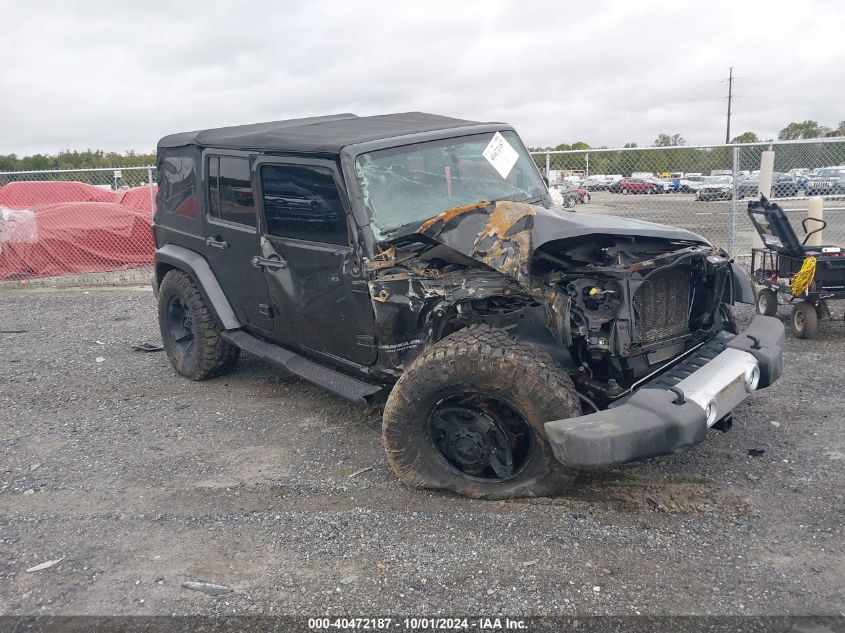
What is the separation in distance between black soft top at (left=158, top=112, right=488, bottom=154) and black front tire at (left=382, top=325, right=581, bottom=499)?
152cm

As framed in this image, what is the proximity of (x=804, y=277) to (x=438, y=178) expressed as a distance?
4003 mm

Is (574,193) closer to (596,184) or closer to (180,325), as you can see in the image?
(596,184)

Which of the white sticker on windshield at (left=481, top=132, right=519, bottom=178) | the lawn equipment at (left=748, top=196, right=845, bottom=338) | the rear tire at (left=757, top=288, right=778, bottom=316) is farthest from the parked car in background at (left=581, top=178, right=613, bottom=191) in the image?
the white sticker on windshield at (left=481, top=132, right=519, bottom=178)

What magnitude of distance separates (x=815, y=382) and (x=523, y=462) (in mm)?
3090

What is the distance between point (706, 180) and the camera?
1122 cm

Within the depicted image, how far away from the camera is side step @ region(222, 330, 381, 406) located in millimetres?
4395

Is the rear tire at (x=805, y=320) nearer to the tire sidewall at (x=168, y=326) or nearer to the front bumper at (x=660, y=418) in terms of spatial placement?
the front bumper at (x=660, y=418)

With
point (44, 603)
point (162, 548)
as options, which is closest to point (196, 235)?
point (162, 548)

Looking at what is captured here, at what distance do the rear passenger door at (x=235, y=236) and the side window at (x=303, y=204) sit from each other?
0.20 meters

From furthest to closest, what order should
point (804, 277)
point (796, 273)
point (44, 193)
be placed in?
point (44, 193) → point (796, 273) → point (804, 277)

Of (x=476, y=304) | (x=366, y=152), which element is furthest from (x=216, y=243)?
(x=476, y=304)

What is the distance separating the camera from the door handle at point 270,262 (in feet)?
15.5

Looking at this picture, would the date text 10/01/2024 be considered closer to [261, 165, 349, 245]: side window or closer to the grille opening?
the grille opening

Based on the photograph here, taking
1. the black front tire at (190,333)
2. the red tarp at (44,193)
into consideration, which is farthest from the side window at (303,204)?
the red tarp at (44,193)
